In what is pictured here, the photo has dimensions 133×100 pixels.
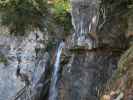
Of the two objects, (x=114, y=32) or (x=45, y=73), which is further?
(x=45, y=73)

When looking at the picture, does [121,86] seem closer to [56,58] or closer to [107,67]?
[107,67]

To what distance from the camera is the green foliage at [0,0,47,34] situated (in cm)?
986

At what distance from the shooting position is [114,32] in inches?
299

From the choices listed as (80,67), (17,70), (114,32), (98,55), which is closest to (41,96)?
(17,70)

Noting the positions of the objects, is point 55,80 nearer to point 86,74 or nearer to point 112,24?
point 86,74

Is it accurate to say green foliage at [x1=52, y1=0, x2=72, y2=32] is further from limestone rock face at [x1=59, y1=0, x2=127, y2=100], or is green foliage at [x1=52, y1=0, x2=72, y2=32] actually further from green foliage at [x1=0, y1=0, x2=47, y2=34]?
limestone rock face at [x1=59, y1=0, x2=127, y2=100]

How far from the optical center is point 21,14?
9.90 metres

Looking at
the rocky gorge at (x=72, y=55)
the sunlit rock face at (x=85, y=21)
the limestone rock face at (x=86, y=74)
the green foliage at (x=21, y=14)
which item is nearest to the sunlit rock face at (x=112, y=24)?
the rocky gorge at (x=72, y=55)

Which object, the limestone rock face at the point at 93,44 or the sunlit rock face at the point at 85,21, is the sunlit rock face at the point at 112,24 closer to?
the limestone rock face at the point at 93,44

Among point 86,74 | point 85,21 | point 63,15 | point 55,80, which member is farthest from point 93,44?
point 63,15

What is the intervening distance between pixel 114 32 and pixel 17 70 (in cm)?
359

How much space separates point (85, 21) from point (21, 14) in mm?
2716

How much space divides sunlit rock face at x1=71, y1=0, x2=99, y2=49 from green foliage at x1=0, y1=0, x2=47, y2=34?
207 cm

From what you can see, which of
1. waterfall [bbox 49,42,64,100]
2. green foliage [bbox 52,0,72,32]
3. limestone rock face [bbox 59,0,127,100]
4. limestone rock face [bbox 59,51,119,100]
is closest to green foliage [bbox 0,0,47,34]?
green foliage [bbox 52,0,72,32]
